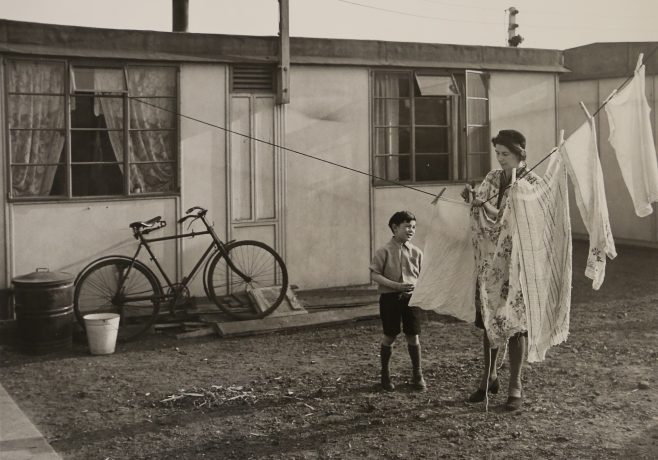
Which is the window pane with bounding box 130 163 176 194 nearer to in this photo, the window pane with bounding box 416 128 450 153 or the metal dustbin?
the metal dustbin

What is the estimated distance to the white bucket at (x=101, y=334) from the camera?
7.45 metres

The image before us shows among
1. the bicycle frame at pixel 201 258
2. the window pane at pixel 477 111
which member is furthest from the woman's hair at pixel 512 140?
the window pane at pixel 477 111

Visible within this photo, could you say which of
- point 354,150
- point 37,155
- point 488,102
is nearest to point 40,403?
point 37,155

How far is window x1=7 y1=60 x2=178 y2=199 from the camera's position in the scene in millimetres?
8375

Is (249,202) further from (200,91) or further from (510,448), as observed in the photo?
(510,448)

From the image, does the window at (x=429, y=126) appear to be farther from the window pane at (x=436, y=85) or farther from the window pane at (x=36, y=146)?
the window pane at (x=36, y=146)

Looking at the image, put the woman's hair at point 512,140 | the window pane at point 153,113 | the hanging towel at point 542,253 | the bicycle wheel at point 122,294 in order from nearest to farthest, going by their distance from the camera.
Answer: the hanging towel at point 542,253 → the woman's hair at point 512,140 → the bicycle wheel at point 122,294 → the window pane at point 153,113

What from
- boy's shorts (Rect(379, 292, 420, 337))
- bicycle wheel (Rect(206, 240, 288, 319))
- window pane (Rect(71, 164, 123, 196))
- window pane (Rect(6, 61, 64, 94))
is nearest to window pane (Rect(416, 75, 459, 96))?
bicycle wheel (Rect(206, 240, 288, 319))

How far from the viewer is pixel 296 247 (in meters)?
9.80

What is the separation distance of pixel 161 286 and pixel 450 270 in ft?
12.2

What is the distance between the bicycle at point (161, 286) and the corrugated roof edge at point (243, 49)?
193 cm

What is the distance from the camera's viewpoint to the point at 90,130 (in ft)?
28.5

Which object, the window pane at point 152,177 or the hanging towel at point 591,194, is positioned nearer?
the hanging towel at point 591,194

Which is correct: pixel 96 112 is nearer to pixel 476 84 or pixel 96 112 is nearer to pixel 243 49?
pixel 243 49
